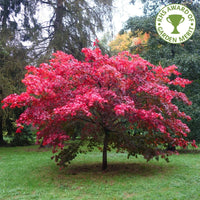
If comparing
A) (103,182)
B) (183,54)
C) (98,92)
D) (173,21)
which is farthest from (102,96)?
(183,54)

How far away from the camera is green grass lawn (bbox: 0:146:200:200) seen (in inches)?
175

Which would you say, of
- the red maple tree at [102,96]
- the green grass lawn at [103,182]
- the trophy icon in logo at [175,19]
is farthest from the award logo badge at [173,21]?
the green grass lawn at [103,182]

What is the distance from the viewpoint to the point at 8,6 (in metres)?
11.6

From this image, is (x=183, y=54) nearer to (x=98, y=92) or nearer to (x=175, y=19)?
(x=175, y=19)

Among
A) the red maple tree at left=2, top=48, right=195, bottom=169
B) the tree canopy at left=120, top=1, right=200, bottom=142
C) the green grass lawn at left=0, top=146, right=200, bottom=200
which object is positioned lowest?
the green grass lawn at left=0, top=146, right=200, bottom=200

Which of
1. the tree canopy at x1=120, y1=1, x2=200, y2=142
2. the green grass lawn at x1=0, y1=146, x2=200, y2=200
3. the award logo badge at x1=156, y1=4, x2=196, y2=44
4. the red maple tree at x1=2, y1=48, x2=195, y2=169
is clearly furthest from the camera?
the tree canopy at x1=120, y1=1, x2=200, y2=142

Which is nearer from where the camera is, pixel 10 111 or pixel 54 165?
pixel 54 165

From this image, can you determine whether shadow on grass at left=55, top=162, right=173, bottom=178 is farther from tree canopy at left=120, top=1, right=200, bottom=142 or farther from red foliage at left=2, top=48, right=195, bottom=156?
tree canopy at left=120, top=1, right=200, bottom=142

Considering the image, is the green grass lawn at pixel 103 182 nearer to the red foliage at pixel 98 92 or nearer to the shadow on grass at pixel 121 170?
the shadow on grass at pixel 121 170

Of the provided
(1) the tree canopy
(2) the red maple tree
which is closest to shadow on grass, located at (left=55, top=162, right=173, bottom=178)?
(2) the red maple tree

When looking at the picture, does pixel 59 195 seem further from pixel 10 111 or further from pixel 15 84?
pixel 15 84

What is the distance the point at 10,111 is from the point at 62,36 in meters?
4.13

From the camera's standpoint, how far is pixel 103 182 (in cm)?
526

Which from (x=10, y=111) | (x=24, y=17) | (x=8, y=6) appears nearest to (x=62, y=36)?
(x=24, y=17)
